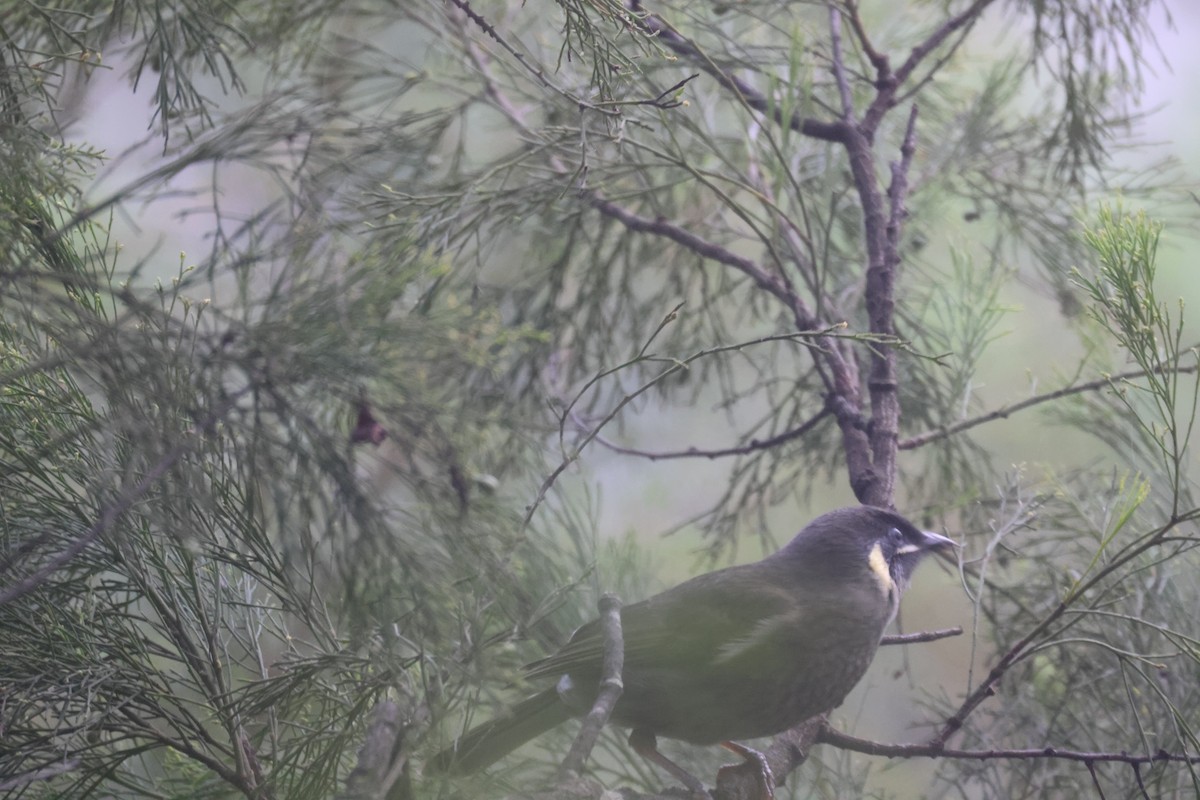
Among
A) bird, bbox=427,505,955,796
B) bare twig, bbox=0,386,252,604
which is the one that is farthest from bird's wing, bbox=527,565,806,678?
bare twig, bbox=0,386,252,604

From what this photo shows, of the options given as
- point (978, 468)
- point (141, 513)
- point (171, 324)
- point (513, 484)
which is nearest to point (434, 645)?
point (141, 513)

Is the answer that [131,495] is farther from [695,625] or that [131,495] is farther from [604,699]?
[695,625]

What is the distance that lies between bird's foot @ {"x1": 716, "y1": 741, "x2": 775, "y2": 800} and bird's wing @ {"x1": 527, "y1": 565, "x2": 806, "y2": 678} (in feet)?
0.46

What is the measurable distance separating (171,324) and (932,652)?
3.71m

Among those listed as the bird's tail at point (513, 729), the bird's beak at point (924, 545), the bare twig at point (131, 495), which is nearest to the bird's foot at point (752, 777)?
the bird's tail at point (513, 729)

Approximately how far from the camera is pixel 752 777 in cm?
147

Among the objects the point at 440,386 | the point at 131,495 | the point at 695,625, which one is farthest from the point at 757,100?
the point at 131,495

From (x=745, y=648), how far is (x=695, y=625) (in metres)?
0.10

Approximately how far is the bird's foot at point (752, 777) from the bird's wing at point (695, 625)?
0.46 ft

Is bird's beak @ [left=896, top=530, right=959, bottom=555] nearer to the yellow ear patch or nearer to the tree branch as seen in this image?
the yellow ear patch

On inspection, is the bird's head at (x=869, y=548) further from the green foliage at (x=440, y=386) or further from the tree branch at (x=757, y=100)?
the tree branch at (x=757, y=100)

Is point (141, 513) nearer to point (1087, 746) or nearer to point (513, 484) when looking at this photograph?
point (513, 484)

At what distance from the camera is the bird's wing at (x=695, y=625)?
56.6 inches

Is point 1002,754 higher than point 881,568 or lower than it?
lower
